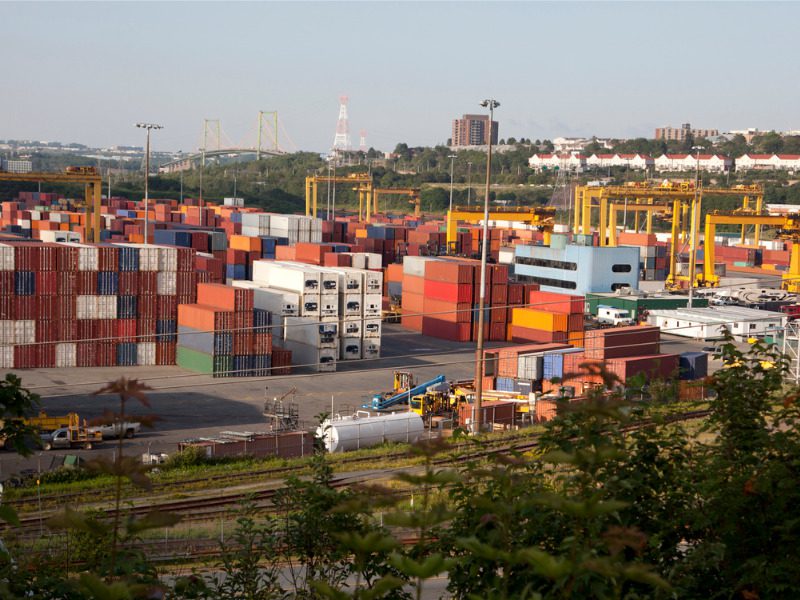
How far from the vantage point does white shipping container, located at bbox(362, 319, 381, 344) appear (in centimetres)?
2286

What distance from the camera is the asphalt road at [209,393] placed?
15039 millimetres

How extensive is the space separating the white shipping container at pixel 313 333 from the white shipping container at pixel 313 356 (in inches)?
3.6

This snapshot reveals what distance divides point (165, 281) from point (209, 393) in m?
3.45

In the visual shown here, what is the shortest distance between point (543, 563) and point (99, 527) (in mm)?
1114

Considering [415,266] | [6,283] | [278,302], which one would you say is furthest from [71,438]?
[415,266]

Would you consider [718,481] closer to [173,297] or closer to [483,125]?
[173,297]

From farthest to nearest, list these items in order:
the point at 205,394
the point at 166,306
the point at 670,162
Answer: the point at 670,162 → the point at 166,306 → the point at 205,394

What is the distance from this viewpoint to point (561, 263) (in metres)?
32.8

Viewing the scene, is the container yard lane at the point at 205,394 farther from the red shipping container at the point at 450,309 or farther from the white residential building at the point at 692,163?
the white residential building at the point at 692,163

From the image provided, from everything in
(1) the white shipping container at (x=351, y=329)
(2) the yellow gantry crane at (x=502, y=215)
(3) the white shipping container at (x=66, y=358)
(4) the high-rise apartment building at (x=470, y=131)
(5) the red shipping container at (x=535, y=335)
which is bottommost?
(3) the white shipping container at (x=66, y=358)

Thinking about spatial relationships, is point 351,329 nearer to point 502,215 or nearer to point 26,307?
point 26,307

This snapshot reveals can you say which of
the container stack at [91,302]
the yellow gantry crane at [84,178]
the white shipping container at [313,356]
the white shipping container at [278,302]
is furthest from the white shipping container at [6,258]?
the yellow gantry crane at [84,178]

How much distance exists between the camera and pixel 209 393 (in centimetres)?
1895

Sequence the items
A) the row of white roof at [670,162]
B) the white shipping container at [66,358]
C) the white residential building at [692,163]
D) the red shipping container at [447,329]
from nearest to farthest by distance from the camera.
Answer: the white shipping container at [66,358], the red shipping container at [447,329], the row of white roof at [670,162], the white residential building at [692,163]
